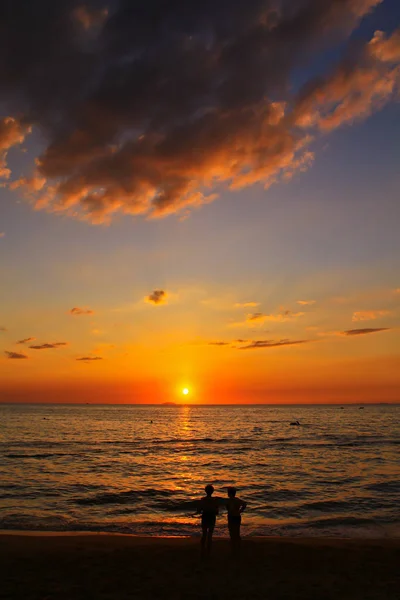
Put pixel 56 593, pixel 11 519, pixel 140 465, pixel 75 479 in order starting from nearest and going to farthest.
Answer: pixel 56 593 → pixel 11 519 → pixel 75 479 → pixel 140 465

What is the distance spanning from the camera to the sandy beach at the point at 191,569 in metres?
11.2

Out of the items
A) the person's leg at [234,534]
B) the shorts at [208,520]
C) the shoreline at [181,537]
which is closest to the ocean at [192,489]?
the shoreline at [181,537]

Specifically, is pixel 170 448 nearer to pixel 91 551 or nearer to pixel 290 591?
pixel 91 551

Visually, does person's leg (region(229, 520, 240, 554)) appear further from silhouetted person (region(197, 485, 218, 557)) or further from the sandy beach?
silhouetted person (region(197, 485, 218, 557))

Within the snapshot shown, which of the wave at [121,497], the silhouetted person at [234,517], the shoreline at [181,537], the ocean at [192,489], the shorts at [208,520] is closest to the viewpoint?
the shorts at [208,520]

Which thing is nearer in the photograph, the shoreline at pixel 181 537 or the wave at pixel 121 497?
the shoreline at pixel 181 537

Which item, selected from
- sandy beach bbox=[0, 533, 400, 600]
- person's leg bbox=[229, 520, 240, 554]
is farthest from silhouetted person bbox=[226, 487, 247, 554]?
sandy beach bbox=[0, 533, 400, 600]

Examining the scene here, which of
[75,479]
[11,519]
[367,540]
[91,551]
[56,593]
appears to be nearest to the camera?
[56,593]

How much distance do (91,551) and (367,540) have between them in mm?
11181

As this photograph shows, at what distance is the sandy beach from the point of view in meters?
11.2

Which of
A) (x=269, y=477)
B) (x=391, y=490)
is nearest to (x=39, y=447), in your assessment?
(x=269, y=477)

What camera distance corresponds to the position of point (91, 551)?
14969mm

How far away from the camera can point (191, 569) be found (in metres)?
13.0

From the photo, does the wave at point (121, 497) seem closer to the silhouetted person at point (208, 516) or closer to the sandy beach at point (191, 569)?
the sandy beach at point (191, 569)
